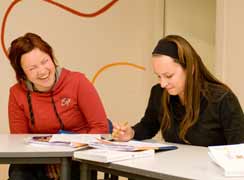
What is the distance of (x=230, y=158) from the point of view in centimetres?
160

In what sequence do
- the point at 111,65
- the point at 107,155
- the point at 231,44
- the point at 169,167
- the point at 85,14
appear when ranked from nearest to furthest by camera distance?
the point at 169,167 < the point at 107,155 < the point at 231,44 < the point at 85,14 < the point at 111,65

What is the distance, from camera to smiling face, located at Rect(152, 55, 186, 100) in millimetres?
2027

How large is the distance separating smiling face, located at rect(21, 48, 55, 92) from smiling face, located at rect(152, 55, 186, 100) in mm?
690

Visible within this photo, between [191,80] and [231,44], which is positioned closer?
[191,80]

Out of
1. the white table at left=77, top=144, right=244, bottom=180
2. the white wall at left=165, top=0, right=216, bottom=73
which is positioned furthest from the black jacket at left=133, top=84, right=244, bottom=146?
the white wall at left=165, top=0, right=216, bottom=73

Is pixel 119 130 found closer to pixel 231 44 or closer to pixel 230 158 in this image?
pixel 230 158

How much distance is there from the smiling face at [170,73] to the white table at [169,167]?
31cm

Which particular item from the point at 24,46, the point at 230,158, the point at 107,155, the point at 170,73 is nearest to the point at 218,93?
the point at 170,73

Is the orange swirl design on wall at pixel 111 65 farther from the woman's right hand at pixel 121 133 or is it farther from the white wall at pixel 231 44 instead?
the woman's right hand at pixel 121 133

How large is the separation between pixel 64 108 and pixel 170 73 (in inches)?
28.4

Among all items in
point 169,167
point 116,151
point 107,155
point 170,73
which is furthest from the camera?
point 170,73

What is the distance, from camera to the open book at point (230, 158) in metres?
1.44

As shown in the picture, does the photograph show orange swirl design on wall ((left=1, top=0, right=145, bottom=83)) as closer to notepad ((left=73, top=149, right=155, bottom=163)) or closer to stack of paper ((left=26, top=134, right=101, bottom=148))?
stack of paper ((left=26, top=134, right=101, bottom=148))

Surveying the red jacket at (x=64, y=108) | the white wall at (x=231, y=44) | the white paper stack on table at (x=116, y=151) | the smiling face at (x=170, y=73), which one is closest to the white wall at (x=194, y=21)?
the white wall at (x=231, y=44)
